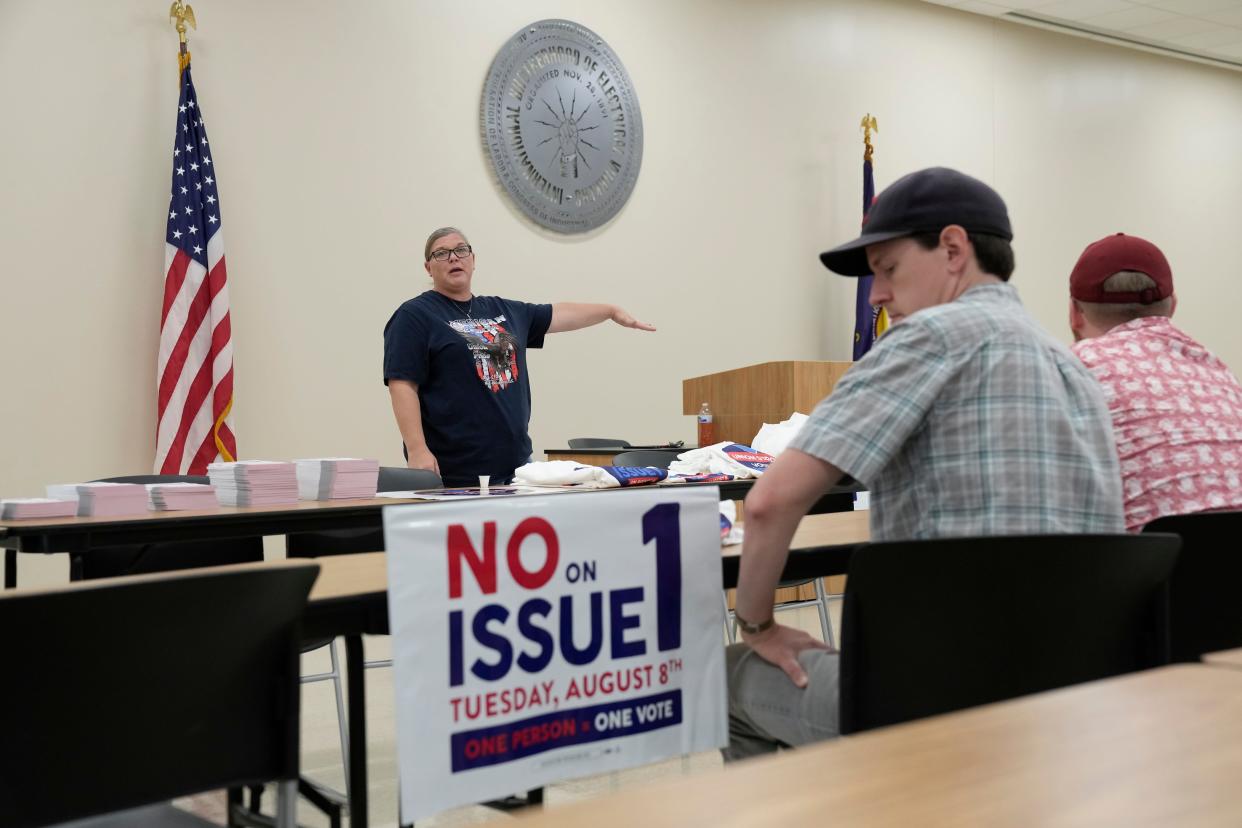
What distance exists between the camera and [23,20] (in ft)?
Result: 16.1

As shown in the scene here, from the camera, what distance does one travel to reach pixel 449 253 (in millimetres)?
4207

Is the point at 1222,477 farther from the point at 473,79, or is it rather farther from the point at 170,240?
the point at 473,79

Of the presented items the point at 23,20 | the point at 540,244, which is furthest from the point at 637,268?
the point at 23,20

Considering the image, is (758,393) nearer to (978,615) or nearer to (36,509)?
(36,509)

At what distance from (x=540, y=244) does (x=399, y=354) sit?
2336mm

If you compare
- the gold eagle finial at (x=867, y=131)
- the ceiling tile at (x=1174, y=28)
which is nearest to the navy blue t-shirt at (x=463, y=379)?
the gold eagle finial at (x=867, y=131)

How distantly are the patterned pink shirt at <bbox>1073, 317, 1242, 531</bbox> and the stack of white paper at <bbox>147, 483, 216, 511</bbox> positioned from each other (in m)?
2.14

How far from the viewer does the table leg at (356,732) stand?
5.53 ft

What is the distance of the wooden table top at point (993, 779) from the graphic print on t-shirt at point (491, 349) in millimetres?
3541

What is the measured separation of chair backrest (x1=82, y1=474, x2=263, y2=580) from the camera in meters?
3.00

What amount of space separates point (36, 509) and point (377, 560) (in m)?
1.31

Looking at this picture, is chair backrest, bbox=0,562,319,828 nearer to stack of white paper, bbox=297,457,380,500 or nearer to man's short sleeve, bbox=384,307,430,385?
stack of white paper, bbox=297,457,380,500

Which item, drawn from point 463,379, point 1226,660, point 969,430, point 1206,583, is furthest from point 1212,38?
point 1226,660

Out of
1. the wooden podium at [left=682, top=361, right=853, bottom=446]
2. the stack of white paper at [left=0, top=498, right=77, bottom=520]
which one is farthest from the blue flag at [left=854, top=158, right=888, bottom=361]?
the stack of white paper at [left=0, top=498, right=77, bottom=520]
